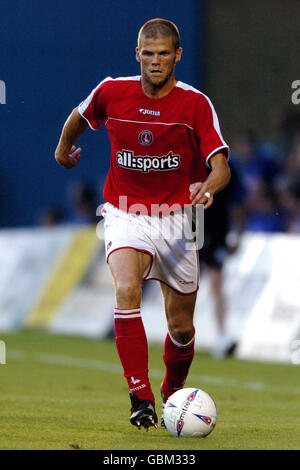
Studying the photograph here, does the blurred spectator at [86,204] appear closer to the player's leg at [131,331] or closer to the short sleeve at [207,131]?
the short sleeve at [207,131]

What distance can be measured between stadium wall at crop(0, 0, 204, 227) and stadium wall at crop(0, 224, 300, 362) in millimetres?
4482

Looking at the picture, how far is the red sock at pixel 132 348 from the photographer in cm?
628

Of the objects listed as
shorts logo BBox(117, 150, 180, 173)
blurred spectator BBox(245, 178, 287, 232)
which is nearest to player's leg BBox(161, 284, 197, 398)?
shorts logo BBox(117, 150, 180, 173)

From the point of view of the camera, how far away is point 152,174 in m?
6.75

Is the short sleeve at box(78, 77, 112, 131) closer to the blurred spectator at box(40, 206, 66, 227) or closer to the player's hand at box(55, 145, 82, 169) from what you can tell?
the player's hand at box(55, 145, 82, 169)

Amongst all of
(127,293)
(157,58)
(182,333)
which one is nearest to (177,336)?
(182,333)

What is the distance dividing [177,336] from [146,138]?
4.42ft

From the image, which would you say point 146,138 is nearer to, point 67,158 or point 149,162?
point 149,162

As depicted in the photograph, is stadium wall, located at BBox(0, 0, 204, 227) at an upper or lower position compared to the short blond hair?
lower

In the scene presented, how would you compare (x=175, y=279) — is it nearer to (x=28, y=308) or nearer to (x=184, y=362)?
(x=184, y=362)

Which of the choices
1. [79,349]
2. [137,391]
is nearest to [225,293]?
[79,349]

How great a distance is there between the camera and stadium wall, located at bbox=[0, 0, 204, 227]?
21.3 metres

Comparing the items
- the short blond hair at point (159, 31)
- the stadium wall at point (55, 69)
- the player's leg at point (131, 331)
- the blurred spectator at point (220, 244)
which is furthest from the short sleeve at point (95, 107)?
the stadium wall at point (55, 69)

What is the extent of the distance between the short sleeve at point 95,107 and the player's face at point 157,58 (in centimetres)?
35
